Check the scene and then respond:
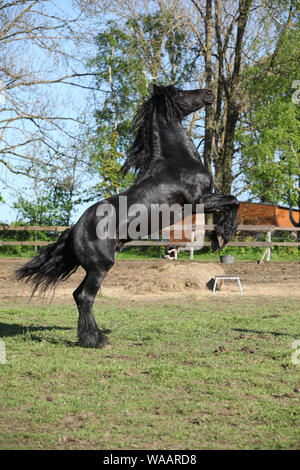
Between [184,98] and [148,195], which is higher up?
[184,98]

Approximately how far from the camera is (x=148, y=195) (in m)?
5.88

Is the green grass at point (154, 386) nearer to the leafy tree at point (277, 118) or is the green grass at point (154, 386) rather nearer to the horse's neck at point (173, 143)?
the horse's neck at point (173, 143)

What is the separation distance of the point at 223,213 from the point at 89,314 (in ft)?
6.82

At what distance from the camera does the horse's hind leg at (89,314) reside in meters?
5.88

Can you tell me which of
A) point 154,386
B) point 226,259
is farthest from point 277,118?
point 154,386

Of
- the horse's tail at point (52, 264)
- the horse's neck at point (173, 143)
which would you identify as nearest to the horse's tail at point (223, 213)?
the horse's neck at point (173, 143)

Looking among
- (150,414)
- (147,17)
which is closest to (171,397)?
(150,414)

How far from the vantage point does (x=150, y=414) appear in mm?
3557

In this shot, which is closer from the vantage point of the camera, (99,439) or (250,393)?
(99,439)

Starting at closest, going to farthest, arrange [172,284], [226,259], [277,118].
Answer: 1. [172,284]
2. [226,259]
3. [277,118]

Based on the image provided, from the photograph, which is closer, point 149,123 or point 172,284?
point 149,123

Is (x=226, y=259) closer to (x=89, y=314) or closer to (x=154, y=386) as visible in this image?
(x=89, y=314)

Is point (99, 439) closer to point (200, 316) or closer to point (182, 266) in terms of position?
point (200, 316)
